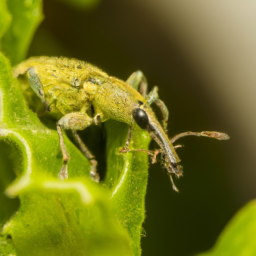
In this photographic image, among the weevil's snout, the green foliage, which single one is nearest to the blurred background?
the weevil's snout

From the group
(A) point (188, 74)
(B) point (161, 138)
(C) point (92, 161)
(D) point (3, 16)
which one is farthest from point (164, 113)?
(A) point (188, 74)

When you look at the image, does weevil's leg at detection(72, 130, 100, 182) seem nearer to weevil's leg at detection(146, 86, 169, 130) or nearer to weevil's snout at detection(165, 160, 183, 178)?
weevil's snout at detection(165, 160, 183, 178)

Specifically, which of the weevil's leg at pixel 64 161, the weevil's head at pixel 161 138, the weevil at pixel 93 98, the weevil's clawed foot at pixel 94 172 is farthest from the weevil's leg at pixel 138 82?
→ the weevil's leg at pixel 64 161

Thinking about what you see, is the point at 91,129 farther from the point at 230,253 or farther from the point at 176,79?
the point at 176,79

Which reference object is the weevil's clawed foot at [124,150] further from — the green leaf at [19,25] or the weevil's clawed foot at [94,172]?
the green leaf at [19,25]

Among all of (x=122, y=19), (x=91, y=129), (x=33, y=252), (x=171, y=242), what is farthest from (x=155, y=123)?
(x=122, y=19)
